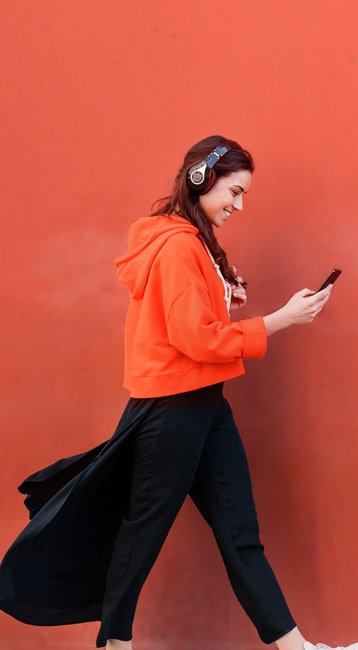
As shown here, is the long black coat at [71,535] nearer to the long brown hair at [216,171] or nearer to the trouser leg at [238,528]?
the trouser leg at [238,528]

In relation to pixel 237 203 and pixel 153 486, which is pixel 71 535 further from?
pixel 237 203

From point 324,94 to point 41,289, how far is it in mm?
1103

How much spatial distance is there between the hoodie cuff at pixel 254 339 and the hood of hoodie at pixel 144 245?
0.98 feet

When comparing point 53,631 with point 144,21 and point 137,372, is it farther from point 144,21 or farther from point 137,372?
point 144,21

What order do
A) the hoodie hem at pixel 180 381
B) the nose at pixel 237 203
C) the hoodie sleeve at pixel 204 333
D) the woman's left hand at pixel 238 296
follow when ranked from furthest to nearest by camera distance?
the woman's left hand at pixel 238 296 < the nose at pixel 237 203 < the hoodie hem at pixel 180 381 < the hoodie sleeve at pixel 204 333

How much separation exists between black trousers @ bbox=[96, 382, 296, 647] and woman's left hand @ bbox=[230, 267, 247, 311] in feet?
1.16

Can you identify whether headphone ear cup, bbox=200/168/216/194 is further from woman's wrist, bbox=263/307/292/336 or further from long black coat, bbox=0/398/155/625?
long black coat, bbox=0/398/155/625

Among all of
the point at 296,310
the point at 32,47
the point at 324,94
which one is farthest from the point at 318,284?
the point at 32,47

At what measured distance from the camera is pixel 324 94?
9.98ft

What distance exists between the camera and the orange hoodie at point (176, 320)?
8.48 ft

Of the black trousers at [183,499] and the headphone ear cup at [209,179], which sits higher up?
the headphone ear cup at [209,179]

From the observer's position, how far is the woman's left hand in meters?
3.00

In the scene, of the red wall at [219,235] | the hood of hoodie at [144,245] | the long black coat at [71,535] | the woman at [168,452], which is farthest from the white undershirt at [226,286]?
the long black coat at [71,535]

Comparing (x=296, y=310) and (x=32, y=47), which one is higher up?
(x=32, y=47)
